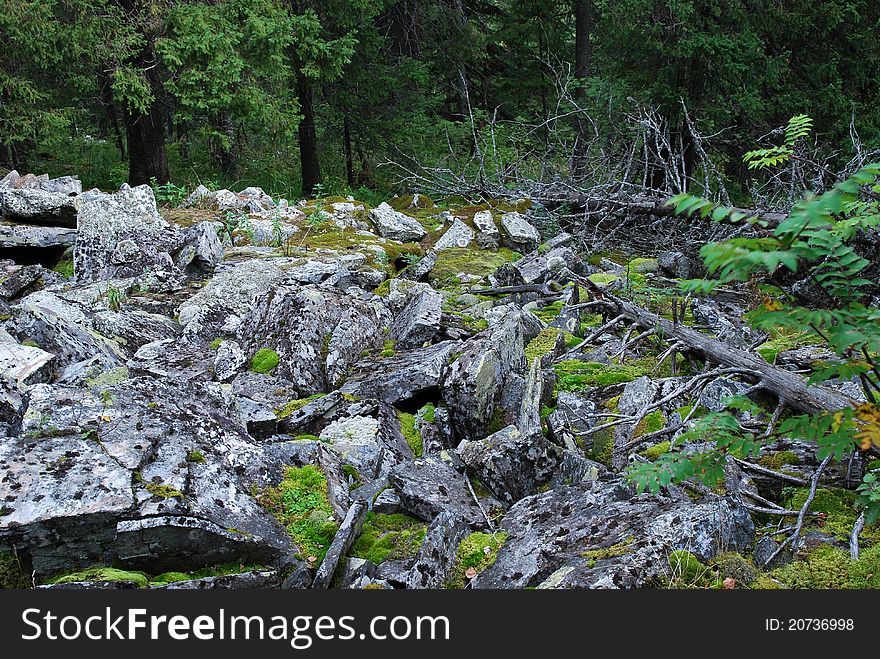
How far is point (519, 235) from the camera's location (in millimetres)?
10531

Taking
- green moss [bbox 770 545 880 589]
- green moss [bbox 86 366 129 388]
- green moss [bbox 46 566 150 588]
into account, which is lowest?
green moss [bbox 770 545 880 589]

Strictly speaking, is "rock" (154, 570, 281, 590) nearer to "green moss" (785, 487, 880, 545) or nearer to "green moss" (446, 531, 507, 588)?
"green moss" (446, 531, 507, 588)

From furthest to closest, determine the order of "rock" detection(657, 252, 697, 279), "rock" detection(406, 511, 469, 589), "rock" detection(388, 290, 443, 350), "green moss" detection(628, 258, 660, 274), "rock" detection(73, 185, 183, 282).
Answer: "green moss" detection(628, 258, 660, 274) < "rock" detection(657, 252, 697, 279) < "rock" detection(73, 185, 183, 282) < "rock" detection(388, 290, 443, 350) < "rock" detection(406, 511, 469, 589)

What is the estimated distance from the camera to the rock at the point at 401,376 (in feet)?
17.7

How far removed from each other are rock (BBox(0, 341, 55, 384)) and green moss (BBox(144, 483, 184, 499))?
1.66 metres

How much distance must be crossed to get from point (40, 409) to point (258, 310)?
2875mm

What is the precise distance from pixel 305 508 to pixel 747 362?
309 centimetres

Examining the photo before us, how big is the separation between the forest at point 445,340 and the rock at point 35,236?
0.06 metres

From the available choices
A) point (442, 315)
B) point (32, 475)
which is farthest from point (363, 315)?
point (32, 475)

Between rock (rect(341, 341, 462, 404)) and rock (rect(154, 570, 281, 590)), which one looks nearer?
rock (rect(154, 570, 281, 590))

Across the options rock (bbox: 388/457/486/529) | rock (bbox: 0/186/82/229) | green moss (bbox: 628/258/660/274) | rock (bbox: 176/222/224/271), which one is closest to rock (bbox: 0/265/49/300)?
rock (bbox: 0/186/82/229)

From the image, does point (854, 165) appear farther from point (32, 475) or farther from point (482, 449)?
point (32, 475)

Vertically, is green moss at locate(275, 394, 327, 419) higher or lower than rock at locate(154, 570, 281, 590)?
higher

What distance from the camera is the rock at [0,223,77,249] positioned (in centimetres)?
810
